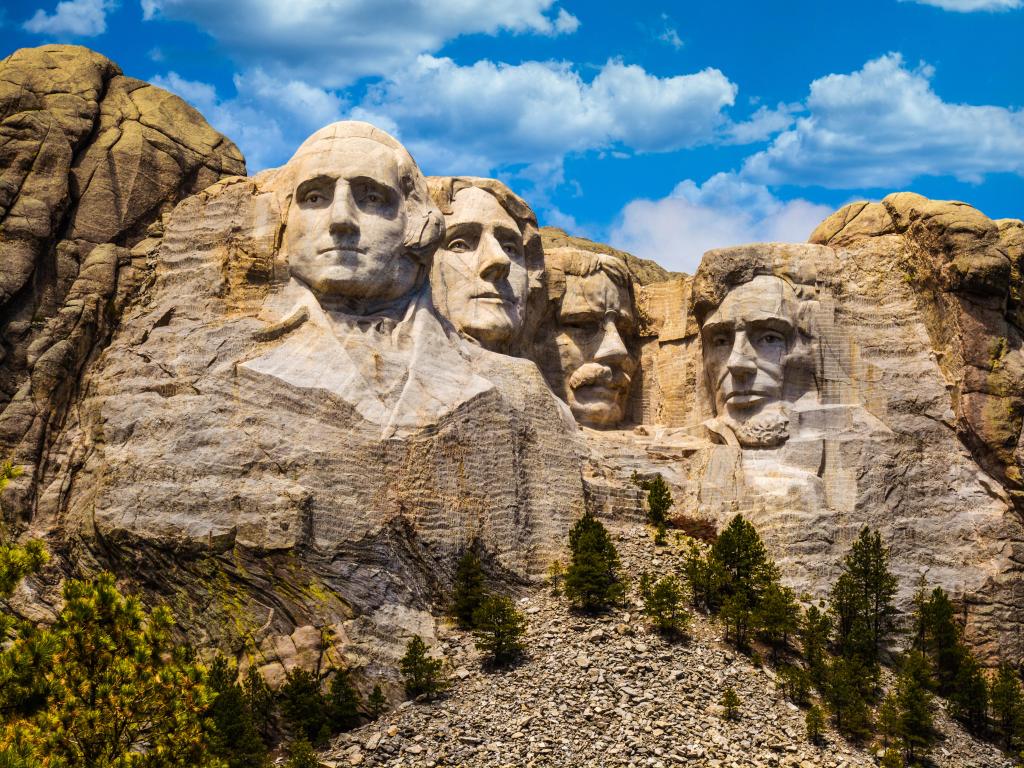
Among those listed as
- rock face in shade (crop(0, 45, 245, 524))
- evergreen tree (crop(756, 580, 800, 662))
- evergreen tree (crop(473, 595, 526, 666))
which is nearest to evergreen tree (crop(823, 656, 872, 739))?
evergreen tree (crop(756, 580, 800, 662))

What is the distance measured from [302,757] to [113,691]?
157 inches

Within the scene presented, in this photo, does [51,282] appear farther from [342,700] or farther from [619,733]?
[619,733]

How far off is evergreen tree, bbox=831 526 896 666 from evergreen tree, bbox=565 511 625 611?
12.1 feet

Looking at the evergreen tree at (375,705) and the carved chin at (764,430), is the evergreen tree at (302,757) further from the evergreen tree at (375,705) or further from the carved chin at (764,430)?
the carved chin at (764,430)

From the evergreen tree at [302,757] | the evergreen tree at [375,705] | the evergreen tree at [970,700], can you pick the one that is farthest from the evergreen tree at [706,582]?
the evergreen tree at [302,757]

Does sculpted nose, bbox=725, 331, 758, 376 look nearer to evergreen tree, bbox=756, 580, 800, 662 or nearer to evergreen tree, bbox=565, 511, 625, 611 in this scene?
evergreen tree, bbox=756, 580, 800, 662

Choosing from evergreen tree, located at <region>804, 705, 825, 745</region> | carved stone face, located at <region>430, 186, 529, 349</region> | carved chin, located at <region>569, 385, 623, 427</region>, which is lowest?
evergreen tree, located at <region>804, 705, 825, 745</region>

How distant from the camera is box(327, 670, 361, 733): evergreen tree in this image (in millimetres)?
26250

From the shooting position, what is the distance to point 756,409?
33.0 meters

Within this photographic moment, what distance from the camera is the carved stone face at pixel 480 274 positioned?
107 ft

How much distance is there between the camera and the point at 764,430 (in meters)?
32.7

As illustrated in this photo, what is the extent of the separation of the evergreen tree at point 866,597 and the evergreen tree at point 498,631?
5711mm

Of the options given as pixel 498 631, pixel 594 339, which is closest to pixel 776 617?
pixel 498 631

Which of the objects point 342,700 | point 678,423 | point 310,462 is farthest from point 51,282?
point 678,423
